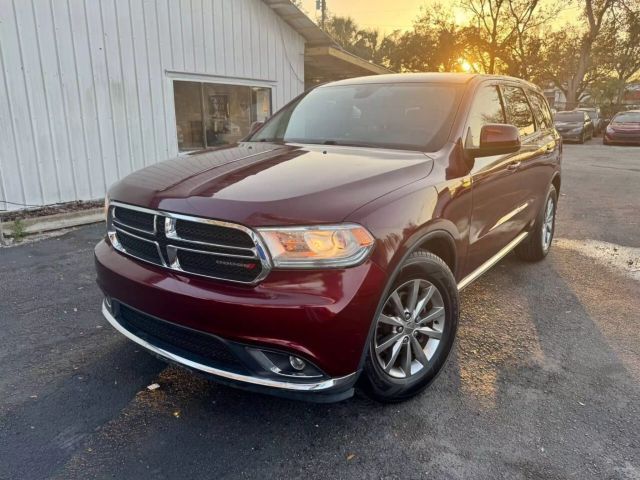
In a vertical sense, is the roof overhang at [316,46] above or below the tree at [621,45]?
below

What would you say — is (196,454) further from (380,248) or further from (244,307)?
(380,248)

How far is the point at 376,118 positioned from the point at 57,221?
201 inches

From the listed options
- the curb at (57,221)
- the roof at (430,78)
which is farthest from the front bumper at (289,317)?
the curb at (57,221)

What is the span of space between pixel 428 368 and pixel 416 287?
0.51 meters

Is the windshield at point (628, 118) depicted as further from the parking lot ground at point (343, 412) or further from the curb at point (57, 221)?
the curb at point (57, 221)

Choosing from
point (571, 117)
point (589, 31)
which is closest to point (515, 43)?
point (589, 31)

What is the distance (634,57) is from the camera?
115 ft

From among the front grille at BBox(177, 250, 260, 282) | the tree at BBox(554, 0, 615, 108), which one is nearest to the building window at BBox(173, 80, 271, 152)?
the front grille at BBox(177, 250, 260, 282)

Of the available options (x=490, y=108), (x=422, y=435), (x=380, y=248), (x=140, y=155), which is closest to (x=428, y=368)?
(x=422, y=435)

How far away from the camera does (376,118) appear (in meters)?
3.46

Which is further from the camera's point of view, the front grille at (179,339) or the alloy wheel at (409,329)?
the alloy wheel at (409,329)

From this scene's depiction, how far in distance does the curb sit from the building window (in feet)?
8.20

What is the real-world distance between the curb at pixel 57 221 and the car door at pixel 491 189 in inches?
221

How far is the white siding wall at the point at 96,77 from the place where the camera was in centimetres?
670
